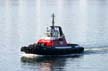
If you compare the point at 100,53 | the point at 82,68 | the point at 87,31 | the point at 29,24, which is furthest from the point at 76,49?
the point at 29,24

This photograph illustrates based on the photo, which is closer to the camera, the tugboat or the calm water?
the calm water

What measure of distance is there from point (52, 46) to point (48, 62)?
4.32 metres

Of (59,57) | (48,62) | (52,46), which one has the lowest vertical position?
(48,62)

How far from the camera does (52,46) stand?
255 feet

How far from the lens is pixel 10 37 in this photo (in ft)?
326

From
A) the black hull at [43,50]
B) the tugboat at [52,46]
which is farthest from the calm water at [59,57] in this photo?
the tugboat at [52,46]

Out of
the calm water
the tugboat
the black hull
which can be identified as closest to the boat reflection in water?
the calm water

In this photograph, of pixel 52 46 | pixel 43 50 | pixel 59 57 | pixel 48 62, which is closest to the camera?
pixel 48 62

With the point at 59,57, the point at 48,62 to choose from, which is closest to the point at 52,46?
the point at 59,57

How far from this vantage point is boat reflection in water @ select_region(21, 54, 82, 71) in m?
70.0

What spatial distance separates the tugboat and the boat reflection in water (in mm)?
667

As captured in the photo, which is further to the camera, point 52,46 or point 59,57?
point 52,46

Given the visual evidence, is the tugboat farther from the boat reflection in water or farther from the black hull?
the boat reflection in water

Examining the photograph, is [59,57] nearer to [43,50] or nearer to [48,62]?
[43,50]
